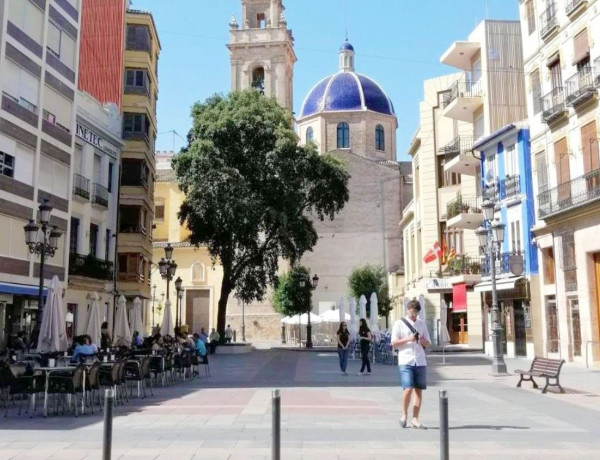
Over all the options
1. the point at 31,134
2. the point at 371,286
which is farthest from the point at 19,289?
the point at 371,286

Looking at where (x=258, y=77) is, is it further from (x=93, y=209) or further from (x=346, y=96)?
(x=93, y=209)

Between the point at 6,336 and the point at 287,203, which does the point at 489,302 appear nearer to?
the point at 287,203

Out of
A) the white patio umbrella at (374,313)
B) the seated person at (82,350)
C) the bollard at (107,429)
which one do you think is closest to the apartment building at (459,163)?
the white patio umbrella at (374,313)

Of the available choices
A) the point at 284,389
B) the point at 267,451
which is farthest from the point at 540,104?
the point at 267,451

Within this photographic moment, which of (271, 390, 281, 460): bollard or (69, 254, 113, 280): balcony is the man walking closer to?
(271, 390, 281, 460): bollard

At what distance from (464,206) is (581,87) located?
12651mm

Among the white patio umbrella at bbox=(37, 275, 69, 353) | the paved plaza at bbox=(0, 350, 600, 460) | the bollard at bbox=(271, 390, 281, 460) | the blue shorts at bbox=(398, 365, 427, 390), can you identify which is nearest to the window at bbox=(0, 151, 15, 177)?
the white patio umbrella at bbox=(37, 275, 69, 353)

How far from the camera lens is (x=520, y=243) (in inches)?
1112

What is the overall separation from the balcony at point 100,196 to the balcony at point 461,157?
17.7 meters

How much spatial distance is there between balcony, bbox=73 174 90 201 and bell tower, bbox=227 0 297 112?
117ft

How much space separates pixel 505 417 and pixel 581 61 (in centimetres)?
1579

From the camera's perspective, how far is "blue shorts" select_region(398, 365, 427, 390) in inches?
391

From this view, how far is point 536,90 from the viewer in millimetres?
26453

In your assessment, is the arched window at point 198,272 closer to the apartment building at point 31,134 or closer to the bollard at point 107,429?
the apartment building at point 31,134
